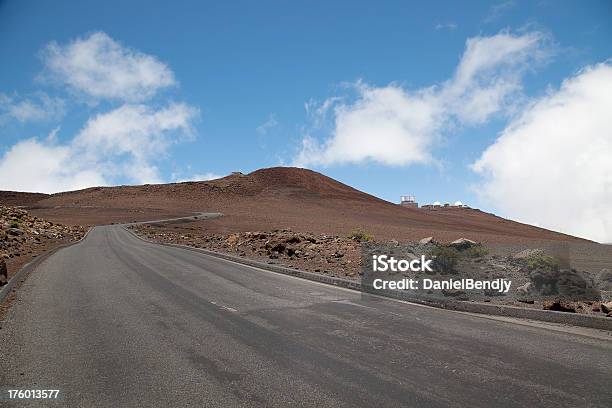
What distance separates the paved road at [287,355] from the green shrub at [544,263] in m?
4.40

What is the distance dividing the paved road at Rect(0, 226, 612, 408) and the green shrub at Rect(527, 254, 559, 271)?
14.4ft

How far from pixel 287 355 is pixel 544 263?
9.19 metres

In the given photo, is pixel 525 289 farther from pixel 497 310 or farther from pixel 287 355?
pixel 287 355

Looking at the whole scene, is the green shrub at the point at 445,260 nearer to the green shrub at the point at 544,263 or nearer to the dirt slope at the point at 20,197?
the green shrub at the point at 544,263

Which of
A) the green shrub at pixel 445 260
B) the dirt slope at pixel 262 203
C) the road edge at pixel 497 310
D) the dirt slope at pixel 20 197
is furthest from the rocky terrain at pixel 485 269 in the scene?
the dirt slope at pixel 20 197

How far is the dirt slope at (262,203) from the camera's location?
86.4m

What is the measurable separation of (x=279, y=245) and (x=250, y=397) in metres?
15.7

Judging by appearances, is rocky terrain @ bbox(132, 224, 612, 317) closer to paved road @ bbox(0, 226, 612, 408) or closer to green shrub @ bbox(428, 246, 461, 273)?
green shrub @ bbox(428, 246, 461, 273)

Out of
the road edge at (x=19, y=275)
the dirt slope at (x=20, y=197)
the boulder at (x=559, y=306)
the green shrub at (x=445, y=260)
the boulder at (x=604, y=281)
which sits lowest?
the road edge at (x=19, y=275)

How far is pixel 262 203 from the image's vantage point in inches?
4208

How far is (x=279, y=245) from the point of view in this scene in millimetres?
20219

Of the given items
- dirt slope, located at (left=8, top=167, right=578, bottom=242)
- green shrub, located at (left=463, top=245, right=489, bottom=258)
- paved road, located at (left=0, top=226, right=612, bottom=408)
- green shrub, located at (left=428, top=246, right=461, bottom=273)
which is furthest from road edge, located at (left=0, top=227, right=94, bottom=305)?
dirt slope, located at (left=8, top=167, right=578, bottom=242)

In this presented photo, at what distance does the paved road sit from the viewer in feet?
Result: 14.9

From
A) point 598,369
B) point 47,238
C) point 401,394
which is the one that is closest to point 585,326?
point 598,369
